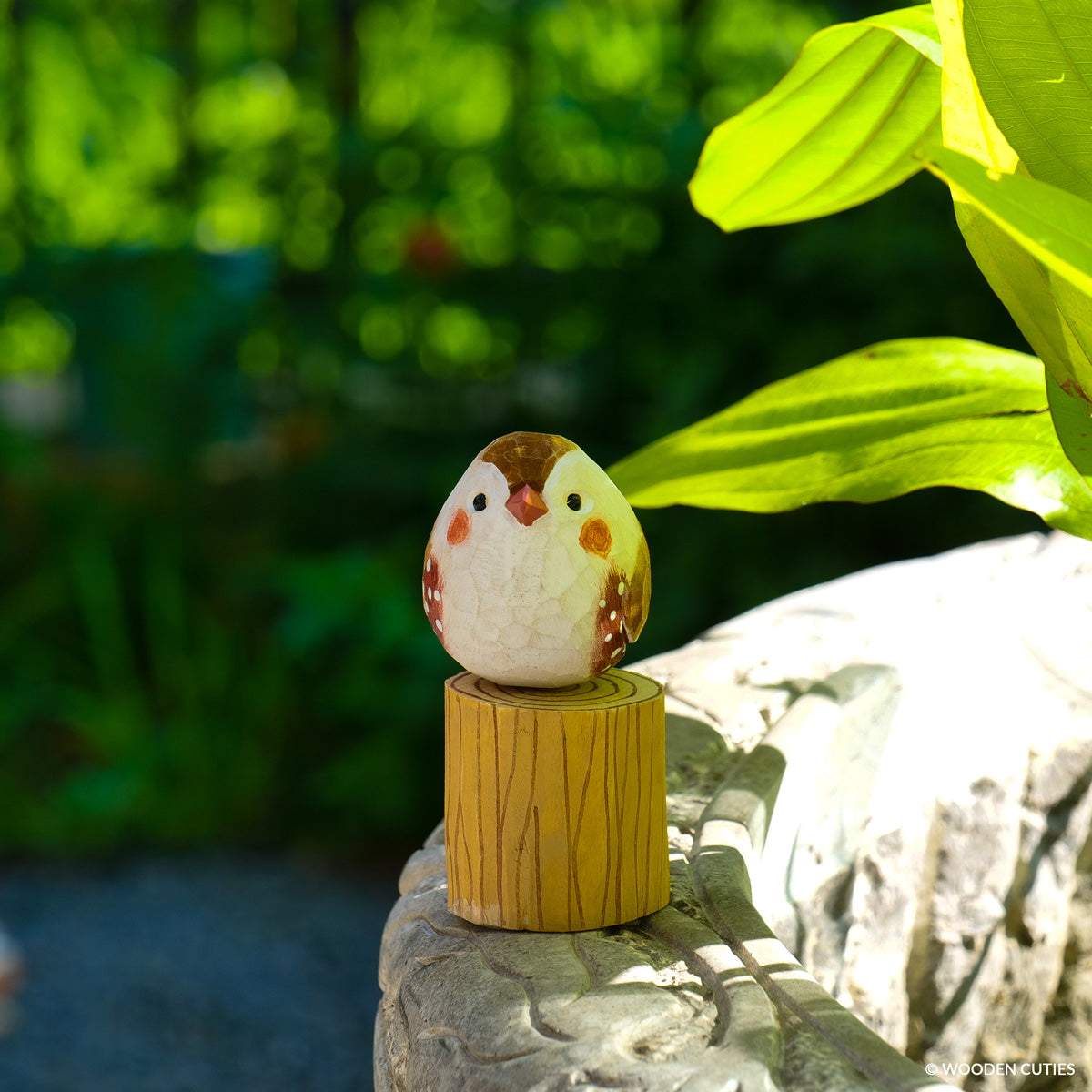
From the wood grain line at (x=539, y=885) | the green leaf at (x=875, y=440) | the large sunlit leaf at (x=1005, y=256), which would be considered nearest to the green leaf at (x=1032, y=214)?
the large sunlit leaf at (x=1005, y=256)

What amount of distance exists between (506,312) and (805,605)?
5.00ft

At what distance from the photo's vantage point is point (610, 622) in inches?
21.6

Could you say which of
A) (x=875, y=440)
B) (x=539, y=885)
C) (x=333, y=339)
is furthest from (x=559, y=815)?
(x=333, y=339)

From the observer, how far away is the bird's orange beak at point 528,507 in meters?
0.53

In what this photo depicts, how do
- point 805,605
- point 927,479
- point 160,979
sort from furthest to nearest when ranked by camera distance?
point 160,979 < point 805,605 < point 927,479

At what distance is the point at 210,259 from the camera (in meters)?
2.39

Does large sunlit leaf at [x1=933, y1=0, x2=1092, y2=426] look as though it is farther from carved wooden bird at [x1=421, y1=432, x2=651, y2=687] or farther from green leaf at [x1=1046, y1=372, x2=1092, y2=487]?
carved wooden bird at [x1=421, y1=432, x2=651, y2=687]

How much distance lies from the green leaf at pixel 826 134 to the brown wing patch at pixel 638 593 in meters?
0.25

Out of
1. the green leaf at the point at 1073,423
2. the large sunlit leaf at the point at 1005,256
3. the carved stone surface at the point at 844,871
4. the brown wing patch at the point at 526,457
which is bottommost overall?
the carved stone surface at the point at 844,871

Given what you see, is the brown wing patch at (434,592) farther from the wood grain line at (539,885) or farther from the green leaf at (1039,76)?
the green leaf at (1039,76)

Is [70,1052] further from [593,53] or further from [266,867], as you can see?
[593,53]

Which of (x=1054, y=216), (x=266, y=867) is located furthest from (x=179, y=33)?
(x=1054, y=216)

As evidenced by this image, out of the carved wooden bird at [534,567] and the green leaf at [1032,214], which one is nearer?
the green leaf at [1032,214]

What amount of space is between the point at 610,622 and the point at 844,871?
0.71ft
